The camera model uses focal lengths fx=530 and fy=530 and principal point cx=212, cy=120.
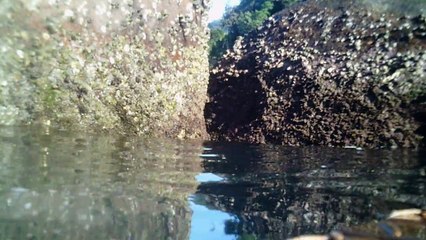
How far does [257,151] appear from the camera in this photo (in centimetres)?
456

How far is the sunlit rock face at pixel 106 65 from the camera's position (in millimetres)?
4410

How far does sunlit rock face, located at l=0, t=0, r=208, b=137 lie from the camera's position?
14.5ft

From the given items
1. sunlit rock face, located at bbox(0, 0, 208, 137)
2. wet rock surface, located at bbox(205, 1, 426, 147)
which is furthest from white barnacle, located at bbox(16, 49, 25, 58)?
wet rock surface, located at bbox(205, 1, 426, 147)

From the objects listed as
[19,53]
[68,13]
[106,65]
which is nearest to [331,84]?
[106,65]

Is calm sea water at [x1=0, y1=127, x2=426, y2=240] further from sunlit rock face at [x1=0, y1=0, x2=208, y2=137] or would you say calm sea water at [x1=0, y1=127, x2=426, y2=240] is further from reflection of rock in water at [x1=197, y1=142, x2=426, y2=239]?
sunlit rock face at [x1=0, y1=0, x2=208, y2=137]

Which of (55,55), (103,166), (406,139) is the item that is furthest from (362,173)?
(55,55)

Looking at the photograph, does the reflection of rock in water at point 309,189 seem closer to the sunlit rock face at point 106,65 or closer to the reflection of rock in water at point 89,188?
the reflection of rock in water at point 89,188

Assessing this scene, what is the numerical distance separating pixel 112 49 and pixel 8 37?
35.2 inches

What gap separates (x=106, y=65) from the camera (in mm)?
4734

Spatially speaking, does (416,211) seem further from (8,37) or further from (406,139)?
(8,37)

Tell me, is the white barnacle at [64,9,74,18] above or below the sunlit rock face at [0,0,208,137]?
above

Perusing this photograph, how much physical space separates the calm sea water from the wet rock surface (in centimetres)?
55

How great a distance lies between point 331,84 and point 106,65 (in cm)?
212

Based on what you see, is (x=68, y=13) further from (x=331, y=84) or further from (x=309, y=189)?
(x=309, y=189)
